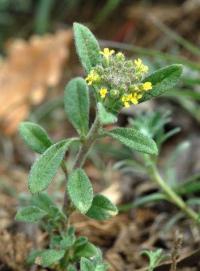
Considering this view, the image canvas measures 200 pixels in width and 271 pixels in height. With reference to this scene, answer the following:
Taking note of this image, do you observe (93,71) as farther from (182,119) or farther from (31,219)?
(182,119)

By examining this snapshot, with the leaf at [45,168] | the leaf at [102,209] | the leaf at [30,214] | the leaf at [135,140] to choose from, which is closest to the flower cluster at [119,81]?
the leaf at [135,140]

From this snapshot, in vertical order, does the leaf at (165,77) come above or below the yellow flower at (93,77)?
below

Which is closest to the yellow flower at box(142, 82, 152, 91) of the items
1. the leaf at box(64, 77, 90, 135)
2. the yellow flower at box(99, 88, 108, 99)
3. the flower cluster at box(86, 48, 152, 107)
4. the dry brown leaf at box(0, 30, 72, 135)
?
the flower cluster at box(86, 48, 152, 107)

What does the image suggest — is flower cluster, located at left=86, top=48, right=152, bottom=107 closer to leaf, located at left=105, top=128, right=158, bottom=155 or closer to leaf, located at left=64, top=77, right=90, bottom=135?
leaf, located at left=105, top=128, right=158, bottom=155

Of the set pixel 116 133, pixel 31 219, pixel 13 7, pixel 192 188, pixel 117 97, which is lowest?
pixel 192 188

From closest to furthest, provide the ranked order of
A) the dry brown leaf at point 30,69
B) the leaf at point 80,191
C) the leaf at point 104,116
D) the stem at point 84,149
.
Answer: the leaf at point 104,116 → the leaf at point 80,191 → the stem at point 84,149 → the dry brown leaf at point 30,69

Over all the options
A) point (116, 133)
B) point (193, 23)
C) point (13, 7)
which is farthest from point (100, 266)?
point (13, 7)

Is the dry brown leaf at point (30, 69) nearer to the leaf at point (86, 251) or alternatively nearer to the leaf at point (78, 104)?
the leaf at point (78, 104)
